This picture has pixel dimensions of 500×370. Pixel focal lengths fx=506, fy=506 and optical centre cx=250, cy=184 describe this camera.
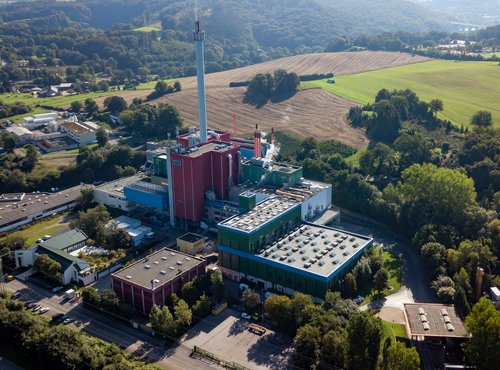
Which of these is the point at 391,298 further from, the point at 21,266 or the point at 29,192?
the point at 29,192

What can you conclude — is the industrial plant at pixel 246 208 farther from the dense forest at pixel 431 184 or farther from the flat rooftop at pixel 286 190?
the dense forest at pixel 431 184

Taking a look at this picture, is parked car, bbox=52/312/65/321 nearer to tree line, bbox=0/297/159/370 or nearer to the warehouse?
tree line, bbox=0/297/159/370

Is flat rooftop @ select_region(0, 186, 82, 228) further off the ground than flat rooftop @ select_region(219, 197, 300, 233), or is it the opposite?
flat rooftop @ select_region(219, 197, 300, 233)

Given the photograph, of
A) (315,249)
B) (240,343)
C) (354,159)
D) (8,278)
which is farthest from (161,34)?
(240,343)

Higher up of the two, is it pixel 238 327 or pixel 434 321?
pixel 434 321

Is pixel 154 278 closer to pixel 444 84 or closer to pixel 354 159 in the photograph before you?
pixel 354 159

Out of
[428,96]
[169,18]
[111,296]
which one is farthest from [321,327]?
[169,18]

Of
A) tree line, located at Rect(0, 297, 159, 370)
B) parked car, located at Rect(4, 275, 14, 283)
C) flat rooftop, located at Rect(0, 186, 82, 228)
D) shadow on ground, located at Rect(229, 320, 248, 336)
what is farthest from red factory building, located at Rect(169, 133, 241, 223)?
tree line, located at Rect(0, 297, 159, 370)
